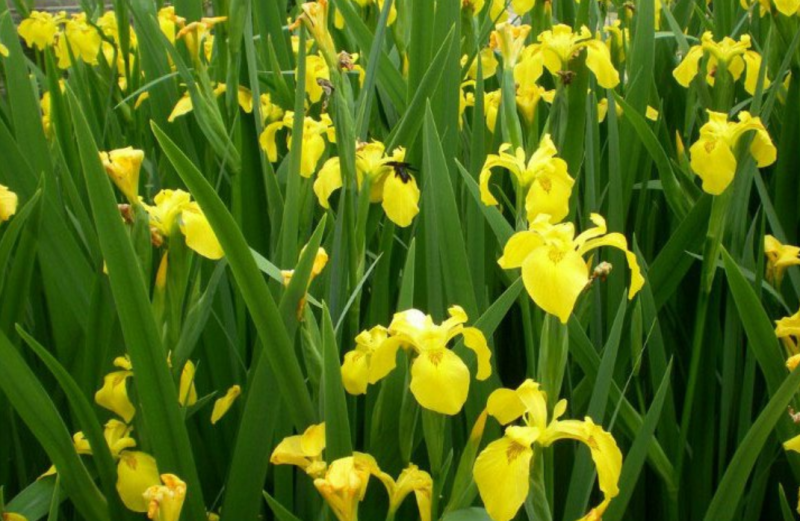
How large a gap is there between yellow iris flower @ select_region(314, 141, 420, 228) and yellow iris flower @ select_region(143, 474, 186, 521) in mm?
356

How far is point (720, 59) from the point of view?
1.23 metres

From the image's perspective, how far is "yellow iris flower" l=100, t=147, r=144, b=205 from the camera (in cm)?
78

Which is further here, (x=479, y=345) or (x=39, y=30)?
(x=39, y=30)

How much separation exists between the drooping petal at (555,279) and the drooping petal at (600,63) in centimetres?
52

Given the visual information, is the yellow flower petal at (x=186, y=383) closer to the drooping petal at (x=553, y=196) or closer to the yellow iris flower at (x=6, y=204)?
the yellow iris flower at (x=6, y=204)

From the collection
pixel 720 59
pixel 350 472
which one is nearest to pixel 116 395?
pixel 350 472

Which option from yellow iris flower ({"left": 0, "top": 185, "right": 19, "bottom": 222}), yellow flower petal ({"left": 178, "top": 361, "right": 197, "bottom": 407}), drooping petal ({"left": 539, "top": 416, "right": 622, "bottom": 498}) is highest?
yellow iris flower ({"left": 0, "top": 185, "right": 19, "bottom": 222})

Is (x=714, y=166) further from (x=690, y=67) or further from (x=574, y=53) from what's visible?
(x=690, y=67)

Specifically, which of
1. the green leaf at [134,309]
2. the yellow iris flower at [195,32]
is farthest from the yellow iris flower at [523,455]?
the yellow iris flower at [195,32]

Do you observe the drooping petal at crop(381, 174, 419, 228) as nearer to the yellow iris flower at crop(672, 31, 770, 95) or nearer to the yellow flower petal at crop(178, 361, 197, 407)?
the yellow flower petal at crop(178, 361, 197, 407)

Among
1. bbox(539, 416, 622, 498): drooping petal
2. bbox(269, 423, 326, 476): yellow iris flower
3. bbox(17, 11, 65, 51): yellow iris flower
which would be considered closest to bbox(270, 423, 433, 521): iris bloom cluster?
bbox(269, 423, 326, 476): yellow iris flower

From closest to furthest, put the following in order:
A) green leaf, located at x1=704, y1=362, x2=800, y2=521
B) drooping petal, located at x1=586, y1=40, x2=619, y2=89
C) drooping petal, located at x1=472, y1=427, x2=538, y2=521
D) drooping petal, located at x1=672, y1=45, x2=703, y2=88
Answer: drooping petal, located at x1=472, y1=427, x2=538, y2=521 < green leaf, located at x1=704, y1=362, x2=800, y2=521 < drooping petal, located at x1=586, y1=40, x2=619, y2=89 < drooping petal, located at x1=672, y1=45, x2=703, y2=88

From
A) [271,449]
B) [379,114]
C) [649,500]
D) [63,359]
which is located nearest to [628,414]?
[649,500]

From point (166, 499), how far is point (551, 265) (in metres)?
0.30
